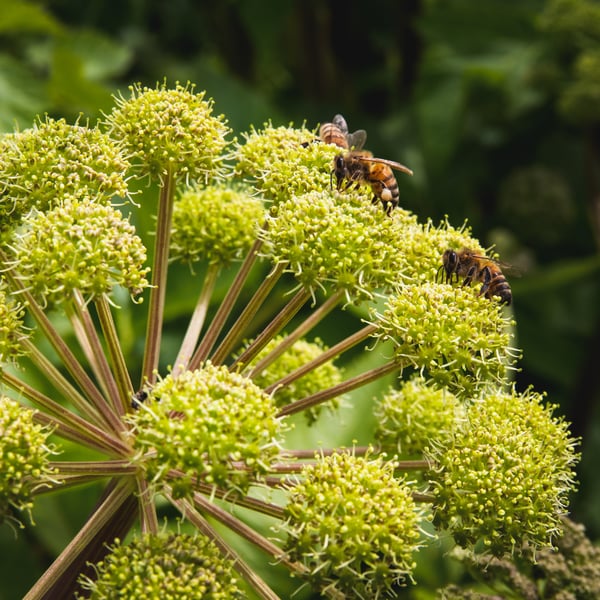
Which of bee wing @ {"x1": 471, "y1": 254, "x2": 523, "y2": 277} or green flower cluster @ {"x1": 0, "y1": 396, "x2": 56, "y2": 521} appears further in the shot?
bee wing @ {"x1": 471, "y1": 254, "x2": 523, "y2": 277}

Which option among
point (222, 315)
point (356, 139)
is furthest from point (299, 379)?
point (356, 139)

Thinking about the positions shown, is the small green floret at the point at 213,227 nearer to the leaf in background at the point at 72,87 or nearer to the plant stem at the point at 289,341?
the plant stem at the point at 289,341

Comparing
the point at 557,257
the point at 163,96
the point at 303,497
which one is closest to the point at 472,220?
the point at 557,257

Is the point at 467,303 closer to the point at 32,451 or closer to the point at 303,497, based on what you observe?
the point at 303,497

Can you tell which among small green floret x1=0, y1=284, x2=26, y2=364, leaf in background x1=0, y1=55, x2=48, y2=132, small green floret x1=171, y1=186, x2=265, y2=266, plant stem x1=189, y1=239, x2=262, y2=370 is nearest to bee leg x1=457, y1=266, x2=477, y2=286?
plant stem x1=189, y1=239, x2=262, y2=370

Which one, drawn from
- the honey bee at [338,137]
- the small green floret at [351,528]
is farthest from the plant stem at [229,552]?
the honey bee at [338,137]

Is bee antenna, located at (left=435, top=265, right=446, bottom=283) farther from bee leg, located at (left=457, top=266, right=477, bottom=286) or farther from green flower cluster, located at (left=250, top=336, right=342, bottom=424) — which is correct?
green flower cluster, located at (left=250, top=336, right=342, bottom=424)

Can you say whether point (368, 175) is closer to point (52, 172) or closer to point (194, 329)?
point (194, 329)
